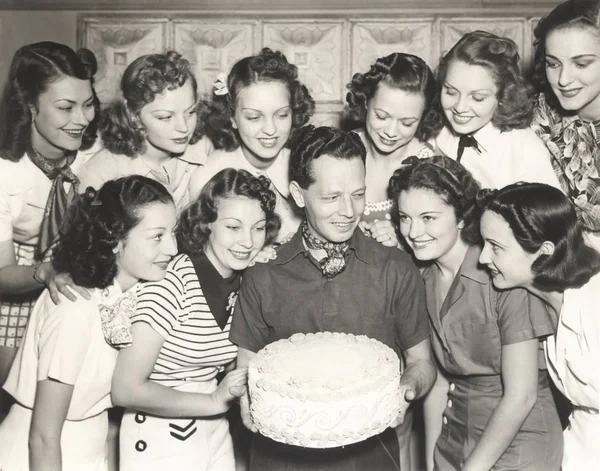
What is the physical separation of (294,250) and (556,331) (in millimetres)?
1015

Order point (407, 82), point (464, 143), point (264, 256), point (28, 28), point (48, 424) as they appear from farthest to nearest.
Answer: point (28, 28) < point (464, 143) < point (407, 82) < point (264, 256) < point (48, 424)

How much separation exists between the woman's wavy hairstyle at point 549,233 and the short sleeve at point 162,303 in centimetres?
123

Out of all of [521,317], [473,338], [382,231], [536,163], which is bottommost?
[473,338]

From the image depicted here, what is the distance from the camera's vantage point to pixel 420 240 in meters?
2.68

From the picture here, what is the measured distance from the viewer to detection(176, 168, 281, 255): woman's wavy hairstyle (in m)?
2.75

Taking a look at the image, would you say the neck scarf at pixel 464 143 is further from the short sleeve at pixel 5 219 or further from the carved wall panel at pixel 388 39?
the short sleeve at pixel 5 219

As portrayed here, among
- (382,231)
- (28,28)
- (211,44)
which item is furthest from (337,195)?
(28,28)

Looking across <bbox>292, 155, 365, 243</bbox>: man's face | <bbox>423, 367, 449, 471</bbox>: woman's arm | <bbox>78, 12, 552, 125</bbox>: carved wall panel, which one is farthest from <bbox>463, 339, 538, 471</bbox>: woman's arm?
<bbox>78, 12, 552, 125</bbox>: carved wall panel

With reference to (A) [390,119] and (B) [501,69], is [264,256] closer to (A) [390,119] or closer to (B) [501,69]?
(A) [390,119]

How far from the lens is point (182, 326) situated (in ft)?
8.52

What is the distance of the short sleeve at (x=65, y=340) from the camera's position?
2412 mm

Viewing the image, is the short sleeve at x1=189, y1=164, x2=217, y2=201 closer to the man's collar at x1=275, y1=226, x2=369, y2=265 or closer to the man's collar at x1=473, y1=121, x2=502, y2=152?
the man's collar at x1=275, y1=226, x2=369, y2=265

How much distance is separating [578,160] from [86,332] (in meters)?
2.27

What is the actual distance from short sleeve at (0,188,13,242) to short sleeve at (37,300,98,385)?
74cm
